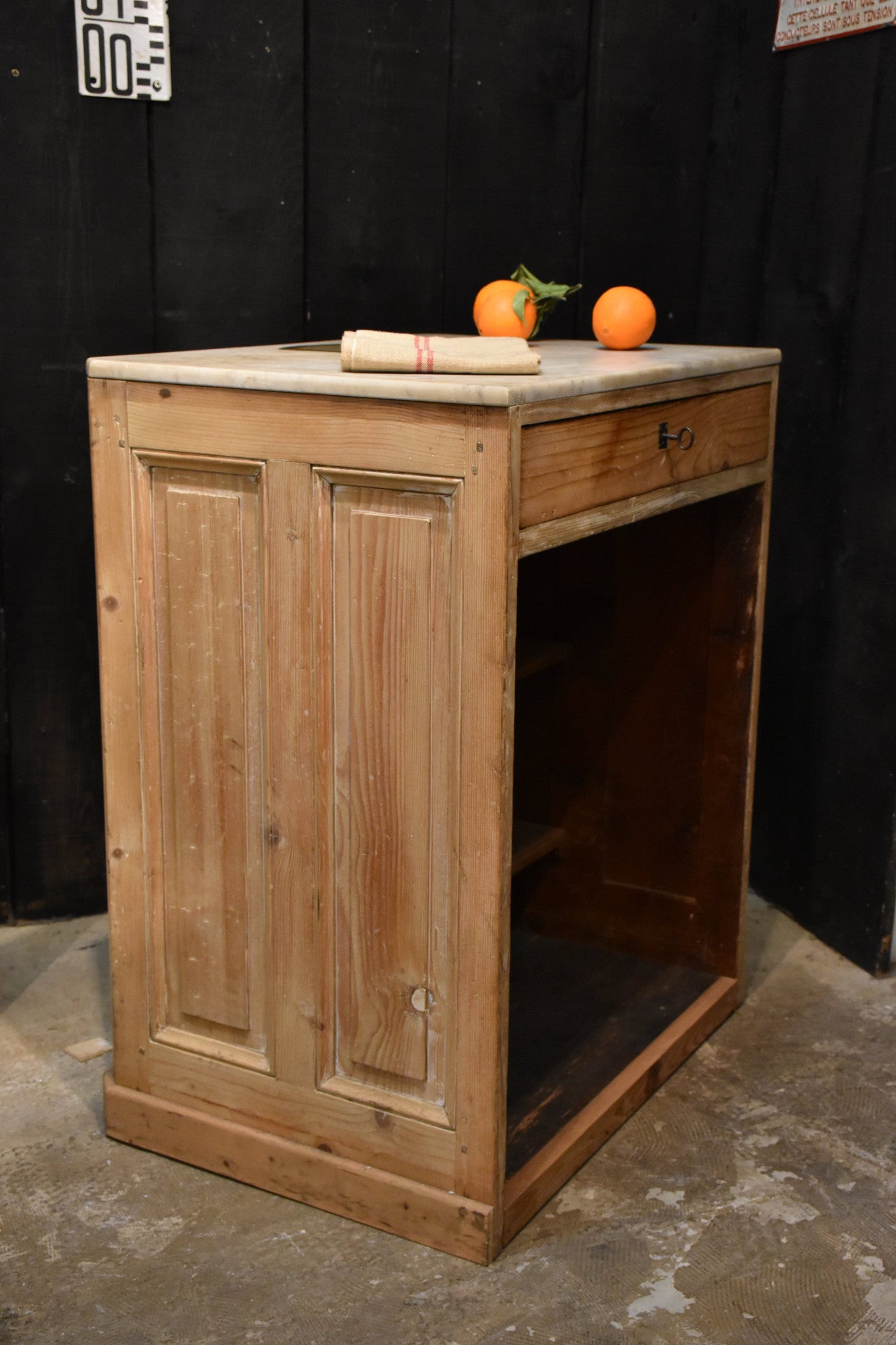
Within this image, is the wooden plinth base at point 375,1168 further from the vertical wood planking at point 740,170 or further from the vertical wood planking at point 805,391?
the vertical wood planking at point 740,170

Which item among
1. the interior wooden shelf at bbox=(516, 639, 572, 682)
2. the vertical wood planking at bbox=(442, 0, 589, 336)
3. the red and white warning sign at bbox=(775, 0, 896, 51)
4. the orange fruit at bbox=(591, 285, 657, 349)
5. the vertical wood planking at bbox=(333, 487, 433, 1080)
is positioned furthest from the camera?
the vertical wood planking at bbox=(442, 0, 589, 336)

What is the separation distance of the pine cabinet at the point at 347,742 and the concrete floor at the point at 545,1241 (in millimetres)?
65

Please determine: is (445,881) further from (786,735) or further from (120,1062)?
(786,735)

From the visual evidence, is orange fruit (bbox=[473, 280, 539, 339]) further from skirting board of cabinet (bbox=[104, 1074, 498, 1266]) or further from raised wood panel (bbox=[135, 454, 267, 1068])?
skirting board of cabinet (bbox=[104, 1074, 498, 1266])

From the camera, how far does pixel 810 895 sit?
9.25ft

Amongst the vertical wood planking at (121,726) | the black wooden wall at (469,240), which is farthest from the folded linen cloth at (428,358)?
the black wooden wall at (469,240)

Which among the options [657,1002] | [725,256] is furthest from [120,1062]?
[725,256]

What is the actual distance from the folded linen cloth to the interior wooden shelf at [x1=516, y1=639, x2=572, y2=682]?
0.67 meters

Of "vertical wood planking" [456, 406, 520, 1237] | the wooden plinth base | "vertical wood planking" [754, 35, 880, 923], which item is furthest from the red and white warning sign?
the wooden plinth base

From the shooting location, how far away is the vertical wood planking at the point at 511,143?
2.66 meters

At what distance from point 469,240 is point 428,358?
1147mm

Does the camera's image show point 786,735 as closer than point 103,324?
No

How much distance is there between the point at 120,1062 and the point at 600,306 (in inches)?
52.4

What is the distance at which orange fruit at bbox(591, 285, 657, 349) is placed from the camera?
2.20m
